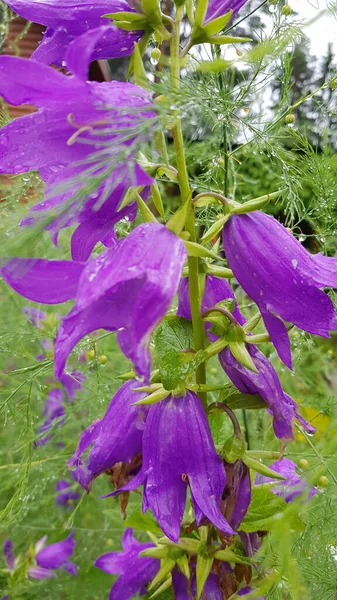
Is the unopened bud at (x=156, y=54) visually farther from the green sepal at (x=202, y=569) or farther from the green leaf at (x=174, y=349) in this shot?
the green sepal at (x=202, y=569)

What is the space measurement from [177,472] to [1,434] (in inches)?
23.7

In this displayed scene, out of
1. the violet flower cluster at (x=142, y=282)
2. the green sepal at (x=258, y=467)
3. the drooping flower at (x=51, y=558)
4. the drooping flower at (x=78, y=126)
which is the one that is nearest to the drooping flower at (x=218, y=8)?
the violet flower cluster at (x=142, y=282)

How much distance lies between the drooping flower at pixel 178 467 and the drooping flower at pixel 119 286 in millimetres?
127

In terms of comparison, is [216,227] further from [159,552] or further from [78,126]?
[159,552]

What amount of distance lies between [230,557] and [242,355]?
0.66ft

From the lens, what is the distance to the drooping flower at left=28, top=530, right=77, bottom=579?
3.24ft

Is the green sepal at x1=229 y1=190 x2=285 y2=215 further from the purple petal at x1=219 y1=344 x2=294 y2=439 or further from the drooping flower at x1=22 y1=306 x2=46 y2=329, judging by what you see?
the drooping flower at x1=22 y1=306 x2=46 y2=329

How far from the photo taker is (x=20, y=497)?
0.62m

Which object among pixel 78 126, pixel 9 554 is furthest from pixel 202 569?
pixel 9 554

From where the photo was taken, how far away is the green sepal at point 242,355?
1.51ft

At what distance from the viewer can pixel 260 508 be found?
55cm

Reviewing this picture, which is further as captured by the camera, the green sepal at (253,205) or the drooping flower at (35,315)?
the drooping flower at (35,315)

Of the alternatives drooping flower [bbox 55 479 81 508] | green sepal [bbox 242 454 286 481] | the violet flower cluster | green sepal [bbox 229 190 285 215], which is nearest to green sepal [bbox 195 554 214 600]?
the violet flower cluster

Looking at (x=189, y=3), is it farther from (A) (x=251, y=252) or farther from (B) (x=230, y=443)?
(B) (x=230, y=443)
